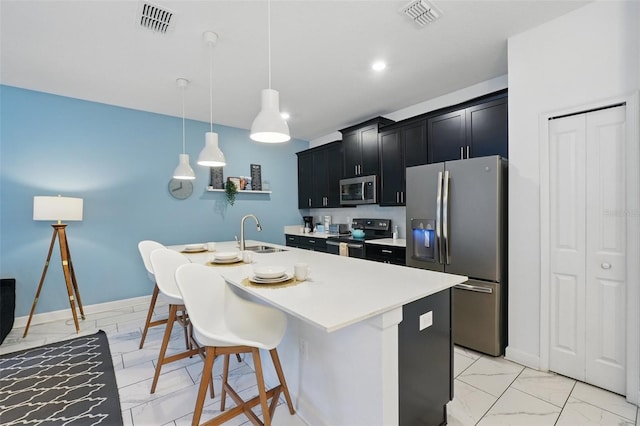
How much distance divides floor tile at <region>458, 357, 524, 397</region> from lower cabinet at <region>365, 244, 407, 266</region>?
1.30 m

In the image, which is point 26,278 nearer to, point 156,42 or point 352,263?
point 156,42

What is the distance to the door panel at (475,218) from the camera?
96.8 inches

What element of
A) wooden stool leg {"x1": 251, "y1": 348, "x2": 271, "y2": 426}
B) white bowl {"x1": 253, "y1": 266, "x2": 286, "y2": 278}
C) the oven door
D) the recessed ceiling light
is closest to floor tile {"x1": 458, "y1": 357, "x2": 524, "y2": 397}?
wooden stool leg {"x1": 251, "y1": 348, "x2": 271, "y2": 426}

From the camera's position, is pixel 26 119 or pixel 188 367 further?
pixel 26 119

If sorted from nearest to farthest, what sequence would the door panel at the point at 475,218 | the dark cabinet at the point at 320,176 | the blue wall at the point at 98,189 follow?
the door panel at the point at 475,218 → the blue wall at the point at 98,189 → the dark cabinet at the point at 320,176

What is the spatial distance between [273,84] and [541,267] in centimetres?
321

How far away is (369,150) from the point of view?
4301 mm

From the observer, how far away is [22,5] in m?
2.02

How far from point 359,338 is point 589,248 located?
198 cm

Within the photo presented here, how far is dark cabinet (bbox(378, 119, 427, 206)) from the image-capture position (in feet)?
11.8

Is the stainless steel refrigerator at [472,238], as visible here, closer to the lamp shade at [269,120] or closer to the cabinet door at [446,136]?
the cabinet door at [446,136]

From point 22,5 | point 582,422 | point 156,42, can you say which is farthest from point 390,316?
point 22,5

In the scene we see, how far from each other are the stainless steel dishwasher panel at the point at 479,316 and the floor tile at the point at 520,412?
548 mm

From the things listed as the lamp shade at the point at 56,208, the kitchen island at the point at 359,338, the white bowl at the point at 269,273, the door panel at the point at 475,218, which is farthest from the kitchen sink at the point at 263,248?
the lamp shade at the point at 56,208
